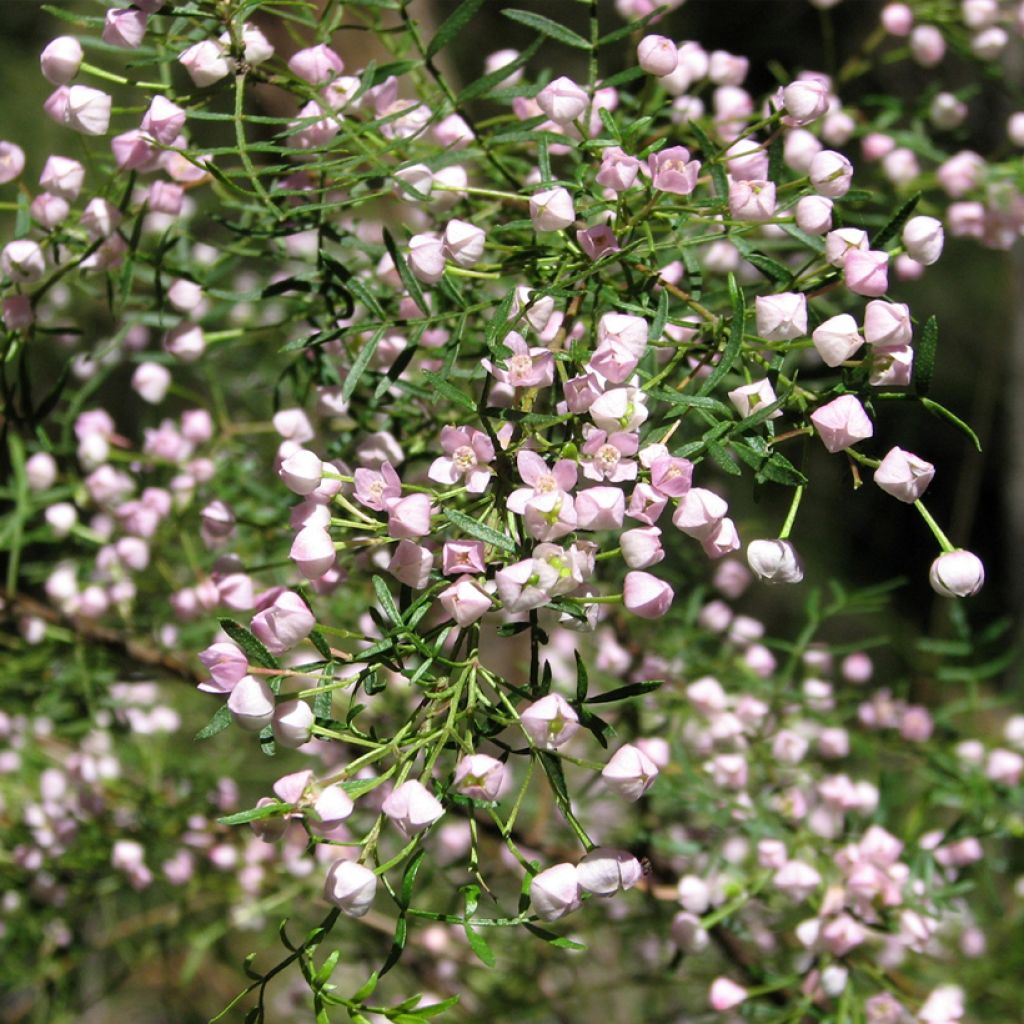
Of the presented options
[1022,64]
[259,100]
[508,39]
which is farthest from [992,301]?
[259,100]

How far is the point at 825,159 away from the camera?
0.38 m

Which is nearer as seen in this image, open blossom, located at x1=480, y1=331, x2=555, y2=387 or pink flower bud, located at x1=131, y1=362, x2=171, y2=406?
open blossom, located at x1=480, y1=331, x2=555, y2=387

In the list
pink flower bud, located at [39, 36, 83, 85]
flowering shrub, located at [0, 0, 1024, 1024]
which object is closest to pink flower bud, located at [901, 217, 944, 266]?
flowering shrub, located at [0, 0, 1024, 1024]

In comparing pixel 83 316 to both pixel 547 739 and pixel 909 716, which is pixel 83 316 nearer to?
pixel 909 716

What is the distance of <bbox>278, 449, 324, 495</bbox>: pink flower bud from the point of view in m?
0.36

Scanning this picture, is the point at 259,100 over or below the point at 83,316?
over

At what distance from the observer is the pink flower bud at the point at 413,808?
1.05ft

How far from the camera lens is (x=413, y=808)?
320mm

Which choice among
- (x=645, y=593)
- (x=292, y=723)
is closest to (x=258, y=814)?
(x=292, y=723)

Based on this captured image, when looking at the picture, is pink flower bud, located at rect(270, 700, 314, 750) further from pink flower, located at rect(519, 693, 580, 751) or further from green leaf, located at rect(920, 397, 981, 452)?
green leaf, located at rect(920, 397, 981, 452)

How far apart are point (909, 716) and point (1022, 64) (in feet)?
6.06

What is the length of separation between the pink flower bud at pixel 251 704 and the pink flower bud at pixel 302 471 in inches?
2.6

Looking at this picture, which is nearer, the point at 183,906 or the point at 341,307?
the point at 341,307

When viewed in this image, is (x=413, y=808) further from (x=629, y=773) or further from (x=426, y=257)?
(x=426, y=257)
